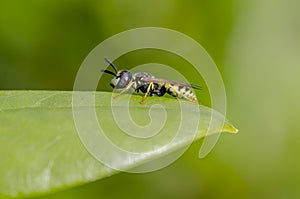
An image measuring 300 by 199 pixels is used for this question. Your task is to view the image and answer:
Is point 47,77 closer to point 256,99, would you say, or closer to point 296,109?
point 256,99

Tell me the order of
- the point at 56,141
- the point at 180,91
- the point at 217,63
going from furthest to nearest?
the point at 217,63
the point at 180,91
the point at 56,141

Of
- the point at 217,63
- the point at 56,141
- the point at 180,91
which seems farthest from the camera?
the point at 217,63

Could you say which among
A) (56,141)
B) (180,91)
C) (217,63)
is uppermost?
(217,63)

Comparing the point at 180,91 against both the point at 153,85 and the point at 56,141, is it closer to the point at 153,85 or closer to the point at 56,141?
the point at 153,85

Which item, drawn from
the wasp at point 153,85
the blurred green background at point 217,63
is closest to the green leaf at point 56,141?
the wasp at point 153,85

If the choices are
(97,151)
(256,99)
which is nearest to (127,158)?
(97,151)

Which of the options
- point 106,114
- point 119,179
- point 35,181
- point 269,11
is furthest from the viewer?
point 269,11

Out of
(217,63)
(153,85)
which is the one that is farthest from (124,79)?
(217,63)

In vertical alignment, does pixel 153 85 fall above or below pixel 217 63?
below

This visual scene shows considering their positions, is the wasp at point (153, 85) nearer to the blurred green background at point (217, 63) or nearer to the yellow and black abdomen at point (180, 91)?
the yellow and black abdomen at point (180, 91)
